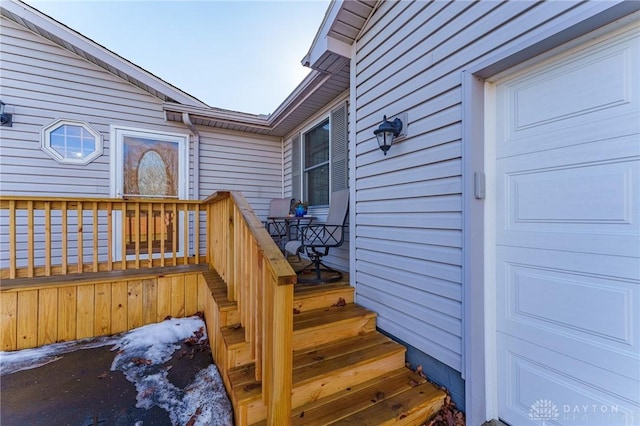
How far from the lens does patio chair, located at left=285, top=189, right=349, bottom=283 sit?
2.92 metres

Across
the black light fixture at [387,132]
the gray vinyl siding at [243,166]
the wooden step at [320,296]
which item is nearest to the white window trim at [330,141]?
the gray vinyl siding at [243,166]

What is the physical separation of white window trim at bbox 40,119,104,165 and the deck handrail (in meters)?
3.35

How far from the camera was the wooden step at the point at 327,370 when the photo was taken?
151 centimetres

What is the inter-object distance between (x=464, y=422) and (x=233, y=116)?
15.6ft

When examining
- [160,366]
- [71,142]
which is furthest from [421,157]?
[71,142]

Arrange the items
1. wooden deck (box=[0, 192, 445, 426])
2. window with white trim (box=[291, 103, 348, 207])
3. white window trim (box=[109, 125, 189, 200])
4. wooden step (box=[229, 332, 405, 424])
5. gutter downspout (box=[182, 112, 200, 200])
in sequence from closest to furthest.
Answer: wooden deck (box=[0, 192, 445, 426]), wooden step (box=[229, 332, 405, 424]), window with white trim (box=[291, 103, 348, 207]), white window trim (box=[109, 125, 189, 200]), gutter downspout (box=[182, 112, 200, 200])

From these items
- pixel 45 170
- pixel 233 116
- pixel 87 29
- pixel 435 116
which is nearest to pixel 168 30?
pixel 87 29

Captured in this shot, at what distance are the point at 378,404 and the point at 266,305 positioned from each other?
3.46 feet

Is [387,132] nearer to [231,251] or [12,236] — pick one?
[231,251]

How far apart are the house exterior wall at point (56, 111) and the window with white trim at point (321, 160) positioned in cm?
168

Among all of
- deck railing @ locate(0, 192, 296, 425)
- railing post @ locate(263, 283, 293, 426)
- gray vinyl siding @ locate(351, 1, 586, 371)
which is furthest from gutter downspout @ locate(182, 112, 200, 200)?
railing post @ locate(263, 283, 293, 426)

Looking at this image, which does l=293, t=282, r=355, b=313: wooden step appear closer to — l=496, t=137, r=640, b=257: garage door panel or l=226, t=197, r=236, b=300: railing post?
l=226, t=197, r=236, b=300: railing post

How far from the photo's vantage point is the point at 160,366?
7.14ft

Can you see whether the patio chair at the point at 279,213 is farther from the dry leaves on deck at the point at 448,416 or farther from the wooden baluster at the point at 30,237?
the dry leaves on deck at the point at 448,416
